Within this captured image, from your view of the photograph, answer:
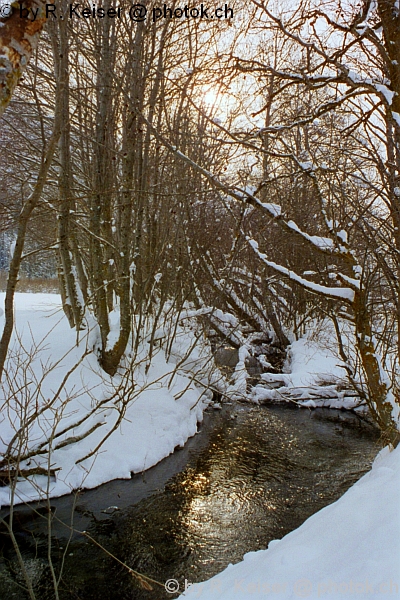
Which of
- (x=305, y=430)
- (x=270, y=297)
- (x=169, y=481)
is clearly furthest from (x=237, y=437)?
(x=270, y=297)

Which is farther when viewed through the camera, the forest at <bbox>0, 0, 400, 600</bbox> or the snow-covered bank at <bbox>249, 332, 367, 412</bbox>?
the snow-covered bank at <bbox>249, 332, 367, 412</bbox>

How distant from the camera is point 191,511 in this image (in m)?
6.06

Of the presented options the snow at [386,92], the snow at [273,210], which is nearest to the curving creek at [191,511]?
the snow at [273,210]

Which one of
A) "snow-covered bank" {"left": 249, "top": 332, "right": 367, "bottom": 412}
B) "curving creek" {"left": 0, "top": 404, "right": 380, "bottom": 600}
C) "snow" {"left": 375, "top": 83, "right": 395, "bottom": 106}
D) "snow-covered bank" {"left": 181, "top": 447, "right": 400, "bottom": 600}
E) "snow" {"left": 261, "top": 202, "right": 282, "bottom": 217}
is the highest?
"snow" {"left": 375, "top": 83, "right": 395, "bottom": 106}

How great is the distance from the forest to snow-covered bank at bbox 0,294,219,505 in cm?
5

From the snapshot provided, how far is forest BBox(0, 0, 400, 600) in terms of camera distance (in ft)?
14.5

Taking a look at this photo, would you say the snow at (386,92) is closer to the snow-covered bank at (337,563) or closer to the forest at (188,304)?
the forest at (188,304)

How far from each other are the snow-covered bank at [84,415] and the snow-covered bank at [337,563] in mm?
2859

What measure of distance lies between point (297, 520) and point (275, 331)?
33.7 feet

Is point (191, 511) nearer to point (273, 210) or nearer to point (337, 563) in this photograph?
point (337, 563)

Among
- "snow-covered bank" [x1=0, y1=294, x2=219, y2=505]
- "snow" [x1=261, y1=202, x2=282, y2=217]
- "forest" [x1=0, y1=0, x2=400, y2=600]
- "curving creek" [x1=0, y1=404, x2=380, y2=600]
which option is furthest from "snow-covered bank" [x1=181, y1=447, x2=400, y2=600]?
"snow" [x1=261, y1=202, x2=282, y2=217]

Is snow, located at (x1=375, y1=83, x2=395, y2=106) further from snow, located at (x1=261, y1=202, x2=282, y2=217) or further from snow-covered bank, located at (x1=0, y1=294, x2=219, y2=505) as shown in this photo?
snow-covered bank, located at (x1=0, y1=294, x2=219, y2=505)

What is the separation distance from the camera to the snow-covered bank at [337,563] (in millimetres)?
2270

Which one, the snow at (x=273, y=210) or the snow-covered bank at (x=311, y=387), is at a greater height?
the snow at (x=273, y=210)
